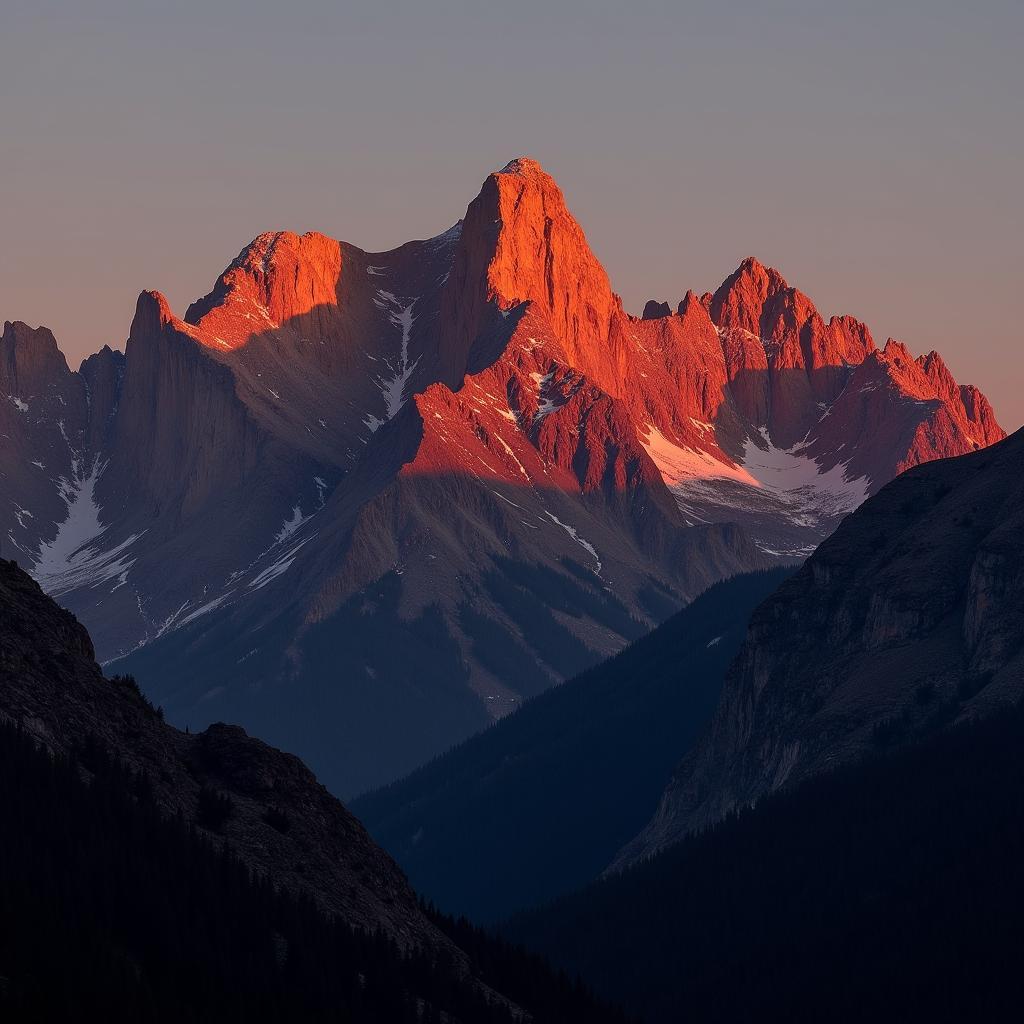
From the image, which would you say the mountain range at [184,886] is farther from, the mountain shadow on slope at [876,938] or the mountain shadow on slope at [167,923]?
the mountain shadow on slope at [876,938]

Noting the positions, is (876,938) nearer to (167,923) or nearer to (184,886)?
(184,886)

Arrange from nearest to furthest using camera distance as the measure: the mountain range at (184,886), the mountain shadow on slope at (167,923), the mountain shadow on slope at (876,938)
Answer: the mountain shadow on slope at (167,923) → the mountain range at (184,886) → the mountain shadow on slope at (876,938)

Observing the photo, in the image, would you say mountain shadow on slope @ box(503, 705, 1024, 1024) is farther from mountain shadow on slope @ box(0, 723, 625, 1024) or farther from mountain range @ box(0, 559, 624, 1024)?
mountain shadow on slope @ box(0, 723, 625, 1024)

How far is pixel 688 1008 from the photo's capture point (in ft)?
591

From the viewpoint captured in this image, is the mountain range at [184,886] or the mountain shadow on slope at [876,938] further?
the mountain shadow on slope at [876,938]

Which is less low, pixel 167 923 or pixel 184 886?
pixel 184 886

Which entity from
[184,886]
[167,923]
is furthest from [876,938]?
[167,923]

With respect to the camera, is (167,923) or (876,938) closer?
(167,923)

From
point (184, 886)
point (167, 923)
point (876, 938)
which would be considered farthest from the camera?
point (876, 938)

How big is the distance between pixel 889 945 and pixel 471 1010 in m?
67.6

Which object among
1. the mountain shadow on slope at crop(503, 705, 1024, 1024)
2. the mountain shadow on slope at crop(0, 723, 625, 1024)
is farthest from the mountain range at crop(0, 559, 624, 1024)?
the mountain shadow on slope at crop(503, 705, 1024, 1024)

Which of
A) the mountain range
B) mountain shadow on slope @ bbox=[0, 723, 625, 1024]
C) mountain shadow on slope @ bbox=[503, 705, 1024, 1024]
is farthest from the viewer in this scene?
mountain shadow on slope @ bbox=[503, 705, 1024, 1024]

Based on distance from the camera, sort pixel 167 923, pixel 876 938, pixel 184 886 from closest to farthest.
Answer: pixel 167 923
pixel 184 886
pixel 876 938

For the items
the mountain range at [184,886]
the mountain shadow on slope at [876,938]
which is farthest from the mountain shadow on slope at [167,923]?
the mountain shadow on slope at [876,938]
